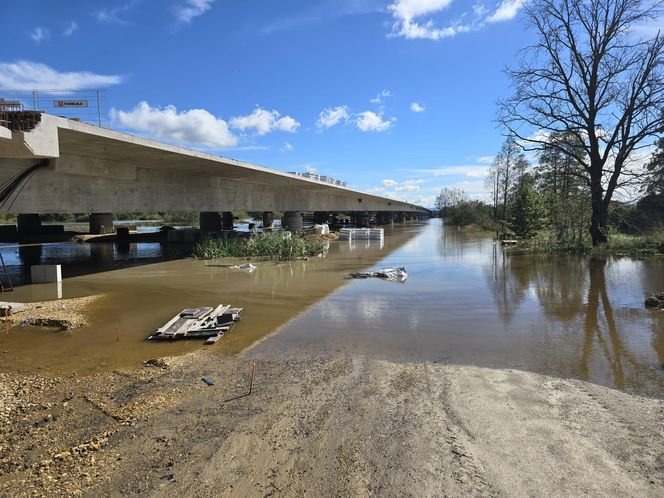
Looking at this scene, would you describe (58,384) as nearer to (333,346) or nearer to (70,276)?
(333,346)

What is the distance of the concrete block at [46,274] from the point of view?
17.1 meters

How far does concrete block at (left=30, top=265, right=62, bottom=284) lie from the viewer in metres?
17.1

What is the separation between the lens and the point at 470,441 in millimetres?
4852

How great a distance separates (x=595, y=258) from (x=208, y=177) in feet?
76.6

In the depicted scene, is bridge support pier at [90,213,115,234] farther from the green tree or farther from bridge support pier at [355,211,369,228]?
bridge support pier at [355,211,369,228]

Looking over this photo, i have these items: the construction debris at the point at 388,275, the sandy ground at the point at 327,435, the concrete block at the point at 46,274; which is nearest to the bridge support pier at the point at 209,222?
the concrete block at the point at 46,274

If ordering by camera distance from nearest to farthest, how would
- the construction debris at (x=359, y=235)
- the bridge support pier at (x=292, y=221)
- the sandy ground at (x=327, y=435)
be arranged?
the sandy ground at (x=327, y=435)
the construction debris at (x=359, y=235)
the bridge support pier at (x=292, y=221)

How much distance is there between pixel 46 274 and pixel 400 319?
1460 centimetres

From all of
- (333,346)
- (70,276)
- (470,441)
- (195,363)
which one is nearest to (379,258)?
(70,276)

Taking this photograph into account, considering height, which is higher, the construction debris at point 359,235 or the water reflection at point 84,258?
the construction debris at point 359,235

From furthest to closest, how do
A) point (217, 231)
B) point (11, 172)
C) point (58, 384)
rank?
point (217, 231) → point (11, 172) → point (58, 384)

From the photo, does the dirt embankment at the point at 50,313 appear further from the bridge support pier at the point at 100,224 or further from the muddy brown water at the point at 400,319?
the bridge support pier at the point at 100,224

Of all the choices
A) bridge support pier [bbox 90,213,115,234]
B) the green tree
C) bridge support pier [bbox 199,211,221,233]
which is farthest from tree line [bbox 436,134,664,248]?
bridge support pier [bbox 90,213,115,234]

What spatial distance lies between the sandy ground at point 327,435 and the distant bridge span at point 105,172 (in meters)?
8.92
